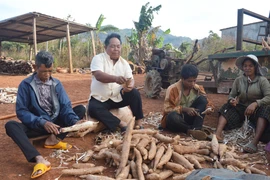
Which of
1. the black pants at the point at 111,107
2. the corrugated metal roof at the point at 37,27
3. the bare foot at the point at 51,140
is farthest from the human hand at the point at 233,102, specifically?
the corrugated metal roof at the point at 37,27

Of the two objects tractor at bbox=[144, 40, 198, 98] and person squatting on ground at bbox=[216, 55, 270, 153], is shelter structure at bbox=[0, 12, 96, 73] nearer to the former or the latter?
tractor at bbox=[144, 40, 198, 98]

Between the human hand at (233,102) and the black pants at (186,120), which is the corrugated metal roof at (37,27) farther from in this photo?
the human hand at (233,102)

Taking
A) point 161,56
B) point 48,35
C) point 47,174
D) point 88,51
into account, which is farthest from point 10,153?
point 88,51

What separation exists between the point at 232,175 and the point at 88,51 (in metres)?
17.8

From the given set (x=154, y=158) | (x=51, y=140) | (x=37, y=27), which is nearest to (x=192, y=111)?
(x=154, y=158)

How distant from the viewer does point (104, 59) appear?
375 centimetres

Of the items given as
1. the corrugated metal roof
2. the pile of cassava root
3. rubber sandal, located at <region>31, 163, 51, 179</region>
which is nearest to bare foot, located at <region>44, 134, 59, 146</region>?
the pile of cassava root

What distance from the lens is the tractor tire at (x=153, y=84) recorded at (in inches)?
268

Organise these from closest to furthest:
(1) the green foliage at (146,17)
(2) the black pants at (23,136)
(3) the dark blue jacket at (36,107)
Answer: (2) the black pants at (23,136)
(3) the dark blue jacket at (36,107)
(1) the green foliage at (146,17)

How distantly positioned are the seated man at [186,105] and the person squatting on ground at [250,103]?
29 cm

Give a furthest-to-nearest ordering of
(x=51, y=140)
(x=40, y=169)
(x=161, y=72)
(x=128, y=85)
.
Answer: (x=161, y=72) < (x=128, y=85) < (x=51, y=140) < (x=40, y=169)

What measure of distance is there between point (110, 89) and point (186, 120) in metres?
1.19

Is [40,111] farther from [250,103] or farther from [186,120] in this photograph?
[250,103]

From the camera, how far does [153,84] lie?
22.4 ft
